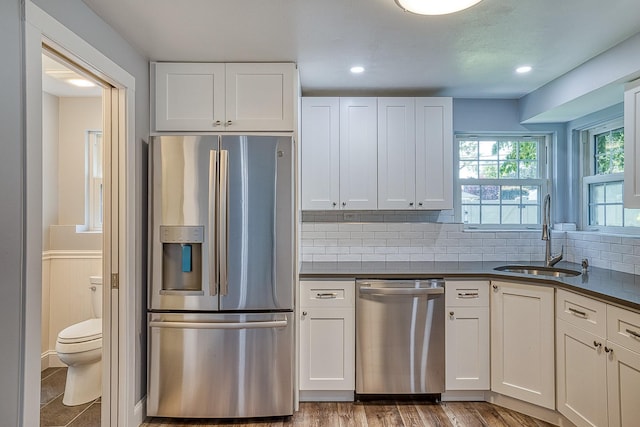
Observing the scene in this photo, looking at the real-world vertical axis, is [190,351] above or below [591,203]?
below

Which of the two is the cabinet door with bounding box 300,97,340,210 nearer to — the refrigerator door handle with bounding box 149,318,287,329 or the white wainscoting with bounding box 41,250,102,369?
the refrigerator door handle with bounding box 149,318,287,329

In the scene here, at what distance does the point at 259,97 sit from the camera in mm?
2531

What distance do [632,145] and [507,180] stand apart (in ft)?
3.86

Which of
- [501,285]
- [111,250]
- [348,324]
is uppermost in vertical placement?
[111,250]

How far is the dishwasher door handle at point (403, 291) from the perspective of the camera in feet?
8.46

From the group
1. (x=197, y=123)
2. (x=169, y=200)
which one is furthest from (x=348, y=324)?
(x=197, y=123)

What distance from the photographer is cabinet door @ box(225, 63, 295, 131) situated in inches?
99.3

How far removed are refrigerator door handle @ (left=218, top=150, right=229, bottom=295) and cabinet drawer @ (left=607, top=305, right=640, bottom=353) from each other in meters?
2.08

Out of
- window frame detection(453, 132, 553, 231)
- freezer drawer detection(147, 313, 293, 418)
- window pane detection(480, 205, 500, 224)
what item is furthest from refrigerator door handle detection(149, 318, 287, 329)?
window pane detection(480, 205, 500, 224)

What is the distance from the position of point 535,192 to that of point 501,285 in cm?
126

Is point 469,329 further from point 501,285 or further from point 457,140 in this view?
point 457,140

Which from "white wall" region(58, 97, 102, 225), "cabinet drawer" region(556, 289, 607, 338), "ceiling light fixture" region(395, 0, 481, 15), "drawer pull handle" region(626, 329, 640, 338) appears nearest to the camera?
"ceiling light fixture" region(395, 0, 481, 15)

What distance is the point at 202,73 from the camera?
2.52 metres

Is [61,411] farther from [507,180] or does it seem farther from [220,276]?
[507,180]
